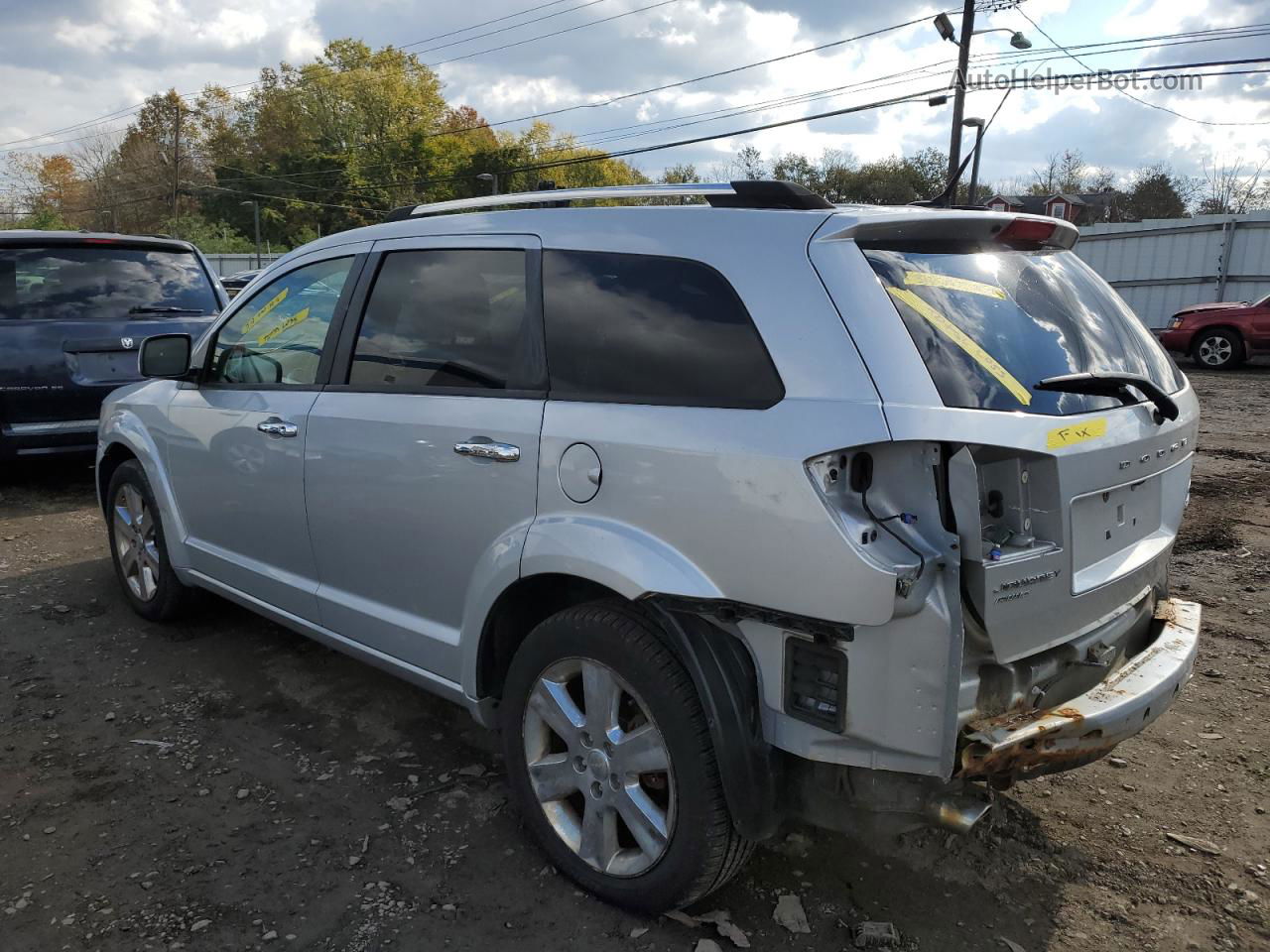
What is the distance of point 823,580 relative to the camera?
6.66ft

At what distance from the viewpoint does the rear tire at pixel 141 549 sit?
14.6ft

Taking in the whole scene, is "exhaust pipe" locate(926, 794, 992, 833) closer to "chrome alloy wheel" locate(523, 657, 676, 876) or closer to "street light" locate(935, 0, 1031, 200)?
"chrome alloy wheel" locate(523, 657, 676, 876)

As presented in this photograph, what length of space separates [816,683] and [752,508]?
0.42m

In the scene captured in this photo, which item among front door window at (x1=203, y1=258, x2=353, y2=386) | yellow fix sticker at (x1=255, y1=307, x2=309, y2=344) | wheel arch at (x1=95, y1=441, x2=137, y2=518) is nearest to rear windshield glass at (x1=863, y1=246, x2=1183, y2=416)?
front door window at (x1=203, y1=258, x2=353, y2=386)

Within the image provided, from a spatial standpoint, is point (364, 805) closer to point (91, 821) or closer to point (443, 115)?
point (91, 821)

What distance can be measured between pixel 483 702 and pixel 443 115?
80.2 m

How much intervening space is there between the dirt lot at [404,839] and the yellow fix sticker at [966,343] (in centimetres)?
144

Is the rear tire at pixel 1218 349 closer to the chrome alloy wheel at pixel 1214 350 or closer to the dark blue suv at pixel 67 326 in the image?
the chrome alloy wheel at pixel 1214 350

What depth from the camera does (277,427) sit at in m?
3.49

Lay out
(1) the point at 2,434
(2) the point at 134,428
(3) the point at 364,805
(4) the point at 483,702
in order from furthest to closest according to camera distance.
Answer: (1) the point at 2,434
(2) the point at 134,428
(3) the point at 364,805
(4) the point at 483,702

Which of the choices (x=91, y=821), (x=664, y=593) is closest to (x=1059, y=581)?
(x=664, y=593)

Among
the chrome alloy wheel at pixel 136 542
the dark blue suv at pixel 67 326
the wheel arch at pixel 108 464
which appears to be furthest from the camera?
the dark blue suv at pixel 67 326

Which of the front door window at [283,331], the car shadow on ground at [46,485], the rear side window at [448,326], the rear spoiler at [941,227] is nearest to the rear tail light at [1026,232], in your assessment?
the rear spoiler at [941,227]

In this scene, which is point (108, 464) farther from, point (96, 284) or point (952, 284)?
point (952, 284)
